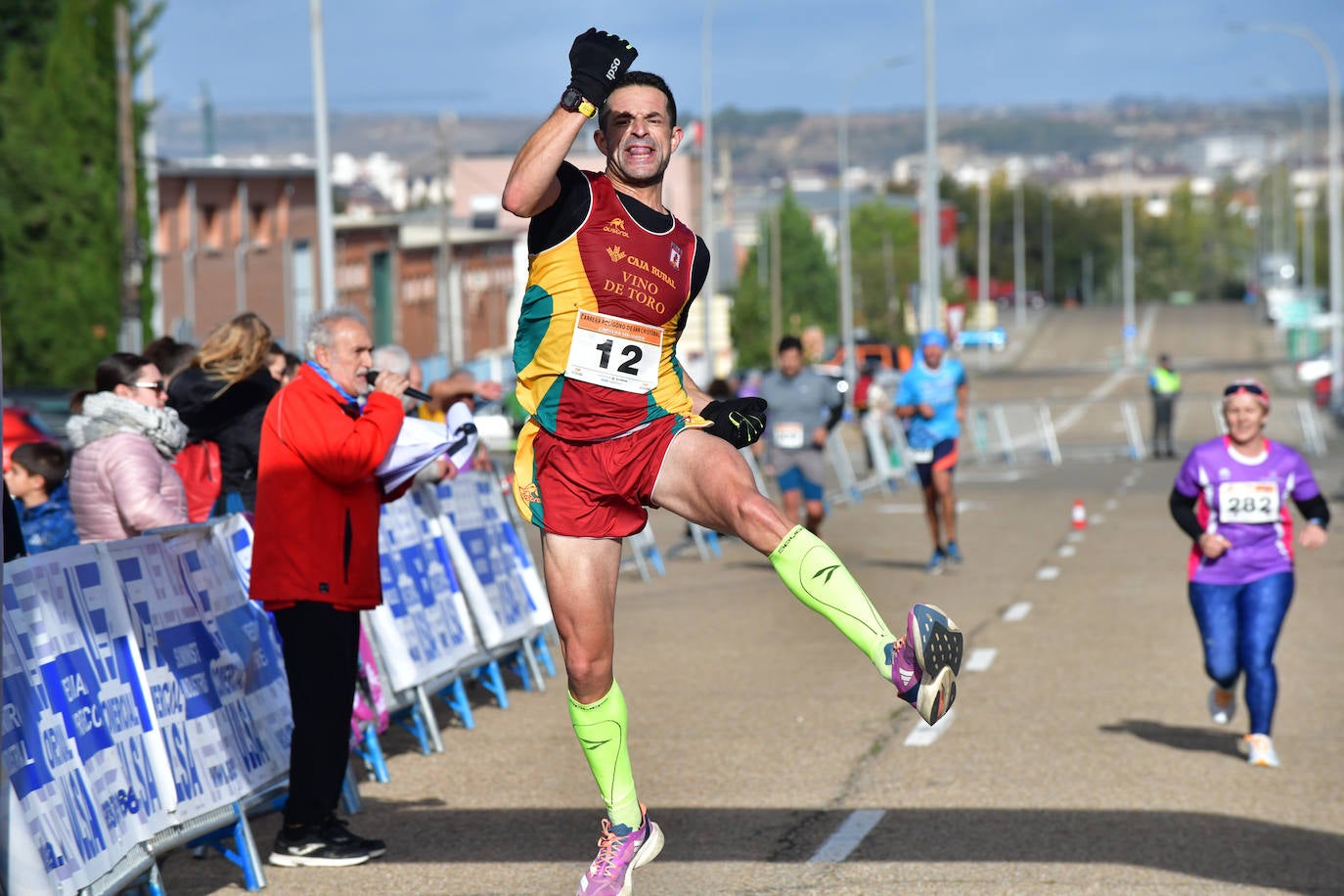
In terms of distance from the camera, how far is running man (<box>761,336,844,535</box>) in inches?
665

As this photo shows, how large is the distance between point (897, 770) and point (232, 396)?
11.3 feet

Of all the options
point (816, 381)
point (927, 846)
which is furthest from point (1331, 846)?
point (816, 381)

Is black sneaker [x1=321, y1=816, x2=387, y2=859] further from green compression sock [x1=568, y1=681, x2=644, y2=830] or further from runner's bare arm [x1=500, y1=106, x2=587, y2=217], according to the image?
runner's bare arm [x1=500, y1=106, x2=587, y2=217]

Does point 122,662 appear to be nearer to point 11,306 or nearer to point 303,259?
point 11,306

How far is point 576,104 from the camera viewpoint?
5.10 m

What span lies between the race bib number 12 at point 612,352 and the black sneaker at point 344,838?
2.35 metres

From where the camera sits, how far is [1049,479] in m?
31.3

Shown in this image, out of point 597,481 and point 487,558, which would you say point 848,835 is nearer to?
point 597,481

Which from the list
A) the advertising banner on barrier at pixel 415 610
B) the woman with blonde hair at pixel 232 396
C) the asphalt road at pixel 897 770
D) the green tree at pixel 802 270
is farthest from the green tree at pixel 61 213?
the green tree at pixel 802 270

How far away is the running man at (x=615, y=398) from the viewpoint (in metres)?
5.18

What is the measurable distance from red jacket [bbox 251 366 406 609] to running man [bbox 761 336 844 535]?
9.97m

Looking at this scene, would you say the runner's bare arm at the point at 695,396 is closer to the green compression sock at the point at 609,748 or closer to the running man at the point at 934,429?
the green compression sock at the point at 609,748

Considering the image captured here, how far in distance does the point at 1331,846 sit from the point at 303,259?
2335 inches

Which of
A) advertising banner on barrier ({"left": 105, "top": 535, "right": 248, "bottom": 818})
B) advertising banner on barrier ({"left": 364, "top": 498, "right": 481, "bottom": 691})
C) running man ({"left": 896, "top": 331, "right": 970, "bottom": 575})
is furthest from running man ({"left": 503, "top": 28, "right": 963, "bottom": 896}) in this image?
running man ({"left": 896, "top": 331, "right": 970, "bottom": 575})
